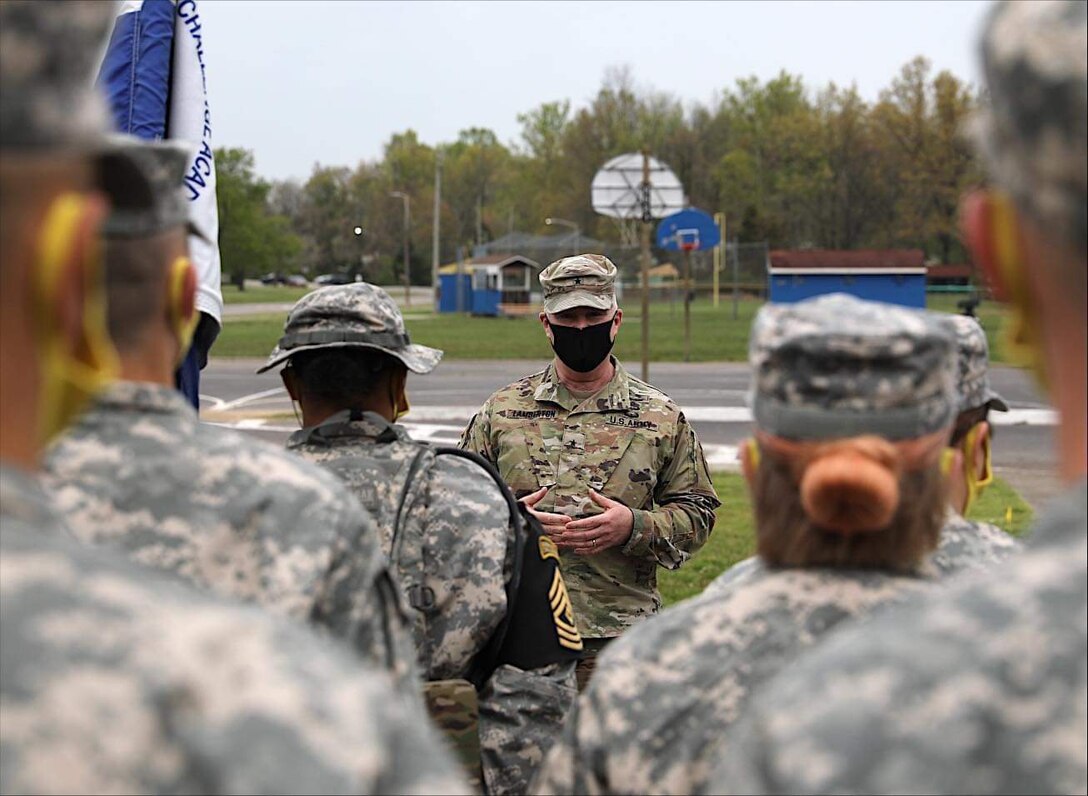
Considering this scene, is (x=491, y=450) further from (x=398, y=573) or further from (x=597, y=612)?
(x=398, y=573)

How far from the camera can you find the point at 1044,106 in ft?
5.12

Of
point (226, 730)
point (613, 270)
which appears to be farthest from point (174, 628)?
point (613, 270)

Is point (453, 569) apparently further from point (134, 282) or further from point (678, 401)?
point (678, 401)

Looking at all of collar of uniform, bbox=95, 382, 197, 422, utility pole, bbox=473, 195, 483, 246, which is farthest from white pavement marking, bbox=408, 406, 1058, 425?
utility pole, bbox=473, 195, 483, 246

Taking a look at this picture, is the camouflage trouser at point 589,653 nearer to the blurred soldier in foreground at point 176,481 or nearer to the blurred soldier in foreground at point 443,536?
the blurred soldier in foreground at point 443,536

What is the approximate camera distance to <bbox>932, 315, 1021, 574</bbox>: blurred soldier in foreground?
2.84 meters

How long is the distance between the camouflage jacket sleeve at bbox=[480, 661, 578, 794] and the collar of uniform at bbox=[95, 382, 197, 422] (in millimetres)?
1948

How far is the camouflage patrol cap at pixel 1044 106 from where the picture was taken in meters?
1.55

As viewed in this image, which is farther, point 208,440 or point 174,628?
point 208,440

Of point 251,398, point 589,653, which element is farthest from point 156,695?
point 251,398

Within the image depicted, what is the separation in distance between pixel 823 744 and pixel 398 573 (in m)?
2.26

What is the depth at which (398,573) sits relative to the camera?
144 inches

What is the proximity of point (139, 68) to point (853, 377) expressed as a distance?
3375 mm

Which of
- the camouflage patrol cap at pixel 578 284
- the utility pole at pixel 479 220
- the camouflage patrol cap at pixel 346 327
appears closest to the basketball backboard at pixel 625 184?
the camouflage patrol cap at pixel 578 284
